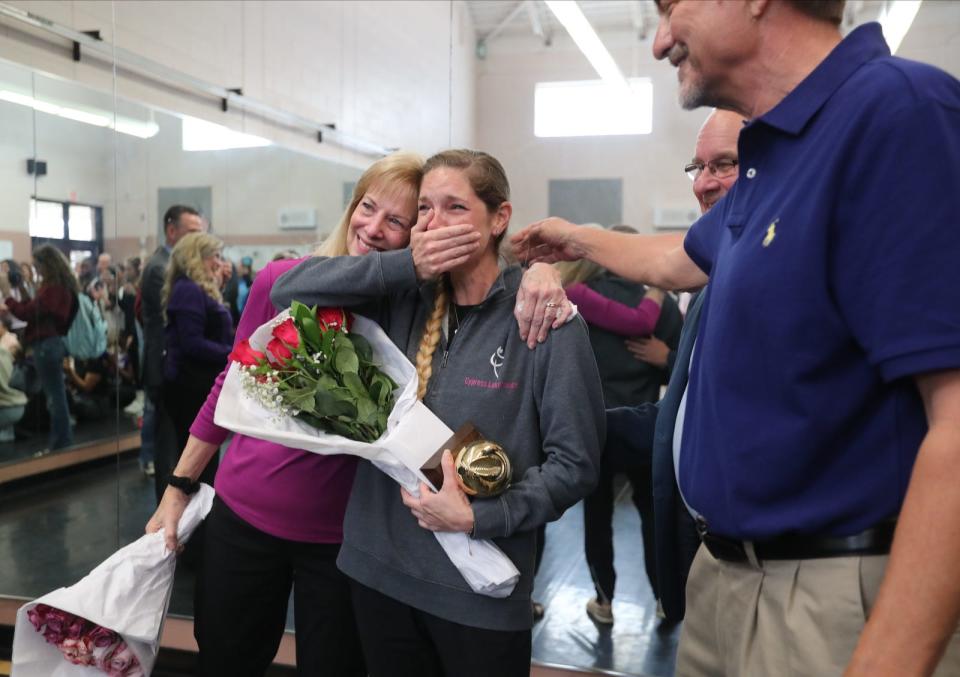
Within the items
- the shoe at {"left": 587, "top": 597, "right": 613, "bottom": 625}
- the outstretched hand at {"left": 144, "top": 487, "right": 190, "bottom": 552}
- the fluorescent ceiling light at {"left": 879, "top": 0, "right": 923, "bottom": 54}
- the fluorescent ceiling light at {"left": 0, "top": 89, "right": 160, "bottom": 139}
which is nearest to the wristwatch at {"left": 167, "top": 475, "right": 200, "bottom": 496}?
the outstretched hand at {"left": 144, "top": 487, "right": 190, "bottom": 552}

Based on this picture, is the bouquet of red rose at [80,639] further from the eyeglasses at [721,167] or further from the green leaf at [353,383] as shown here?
the eyeglasses at [721,167]

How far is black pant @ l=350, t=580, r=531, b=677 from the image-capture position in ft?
4.65

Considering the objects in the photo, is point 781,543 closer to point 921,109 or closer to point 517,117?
point 921,109

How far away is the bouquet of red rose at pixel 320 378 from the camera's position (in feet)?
4.82

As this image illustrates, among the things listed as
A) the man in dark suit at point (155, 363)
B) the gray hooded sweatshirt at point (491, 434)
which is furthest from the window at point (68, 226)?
the gray hooded sweatshirt at point (491, 434)

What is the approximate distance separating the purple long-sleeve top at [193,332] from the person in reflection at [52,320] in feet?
1.50

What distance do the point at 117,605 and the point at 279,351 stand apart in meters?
0.89

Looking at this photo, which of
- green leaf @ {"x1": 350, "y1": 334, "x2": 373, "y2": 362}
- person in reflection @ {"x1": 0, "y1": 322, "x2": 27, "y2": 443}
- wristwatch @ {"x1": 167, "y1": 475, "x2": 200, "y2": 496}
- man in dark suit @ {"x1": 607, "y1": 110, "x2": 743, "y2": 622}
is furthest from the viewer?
person in reflection @ {"x1": 0, "y1": 322, "x2": 27, "y2": 443}

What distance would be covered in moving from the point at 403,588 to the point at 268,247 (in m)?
2.90

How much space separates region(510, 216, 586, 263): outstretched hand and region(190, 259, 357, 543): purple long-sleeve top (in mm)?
550

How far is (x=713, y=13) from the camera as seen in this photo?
3.05 ft

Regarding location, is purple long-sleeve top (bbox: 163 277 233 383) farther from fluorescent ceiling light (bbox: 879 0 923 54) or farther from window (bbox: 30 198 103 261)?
fluorescent ceiling light (bbox: 879 0 923 54)

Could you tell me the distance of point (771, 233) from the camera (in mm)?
872

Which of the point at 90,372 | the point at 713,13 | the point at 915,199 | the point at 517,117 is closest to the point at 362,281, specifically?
the point at 713,13
